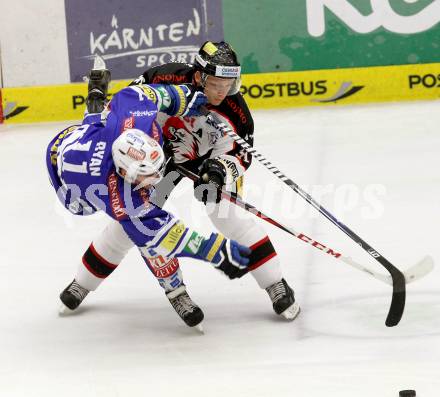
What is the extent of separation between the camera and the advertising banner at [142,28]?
7.64m

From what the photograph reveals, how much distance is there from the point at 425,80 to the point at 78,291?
448cm

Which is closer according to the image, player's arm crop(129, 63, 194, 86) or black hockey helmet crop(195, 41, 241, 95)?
black hockey helmet crop(195, 41, 241, 95)

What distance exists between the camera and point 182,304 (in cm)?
362

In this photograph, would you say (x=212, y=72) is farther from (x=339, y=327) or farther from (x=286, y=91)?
(x=286, y=91)

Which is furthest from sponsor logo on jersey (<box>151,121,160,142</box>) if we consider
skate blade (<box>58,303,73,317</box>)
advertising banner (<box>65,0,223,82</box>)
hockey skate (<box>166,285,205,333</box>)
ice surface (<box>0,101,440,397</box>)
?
advertising banner (<box>65,0,223,82</box>)

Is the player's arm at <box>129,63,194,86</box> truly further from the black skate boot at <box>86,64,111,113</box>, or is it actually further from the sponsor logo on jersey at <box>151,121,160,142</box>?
the sponsor logo on jersey at <box>151,121,160,142</box>

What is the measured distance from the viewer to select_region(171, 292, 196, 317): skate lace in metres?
3.60

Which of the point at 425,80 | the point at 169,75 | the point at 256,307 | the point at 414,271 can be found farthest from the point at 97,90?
the point at 425,80

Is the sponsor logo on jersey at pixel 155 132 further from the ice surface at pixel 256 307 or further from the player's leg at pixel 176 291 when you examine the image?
the ice surface at pixel 256 307

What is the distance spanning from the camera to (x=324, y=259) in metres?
4.34

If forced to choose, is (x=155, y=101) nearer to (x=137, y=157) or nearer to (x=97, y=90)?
(x=137, y=157)

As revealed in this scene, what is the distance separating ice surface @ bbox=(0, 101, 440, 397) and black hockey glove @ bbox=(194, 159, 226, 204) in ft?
1.51

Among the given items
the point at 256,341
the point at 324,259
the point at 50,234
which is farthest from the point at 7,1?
the point at 256,341

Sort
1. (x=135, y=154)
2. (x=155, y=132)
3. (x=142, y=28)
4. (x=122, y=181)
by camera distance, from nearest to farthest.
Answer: (x=135, y=154) < (x=122, y=181) < (x=155, y=132) < (x=142, y=28)
